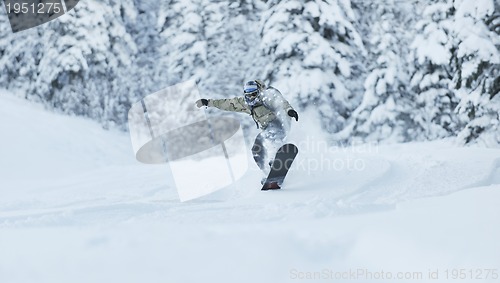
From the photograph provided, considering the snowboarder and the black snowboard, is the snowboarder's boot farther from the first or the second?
the snowboarder

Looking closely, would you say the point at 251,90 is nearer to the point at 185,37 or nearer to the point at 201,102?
the point at 201,102

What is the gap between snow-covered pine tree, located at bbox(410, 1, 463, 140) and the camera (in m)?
15.6

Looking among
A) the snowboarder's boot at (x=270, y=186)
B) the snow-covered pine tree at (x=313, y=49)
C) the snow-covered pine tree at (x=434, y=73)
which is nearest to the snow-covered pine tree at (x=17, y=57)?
the snow-covered pine tree at (x=313, y=49)

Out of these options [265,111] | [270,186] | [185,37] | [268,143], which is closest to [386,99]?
[185,37]

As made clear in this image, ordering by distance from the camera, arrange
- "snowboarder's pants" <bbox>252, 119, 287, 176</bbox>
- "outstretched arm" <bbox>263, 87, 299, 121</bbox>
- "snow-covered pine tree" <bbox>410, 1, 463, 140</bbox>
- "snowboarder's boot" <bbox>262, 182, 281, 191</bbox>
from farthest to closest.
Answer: "snow-covered pine tree" <bbox>410, 1, 463, 140</bbox>, "snowboarder's pants" <bbox>252, 119, 287, 176</bbox>, "snowboarder's boot" <bbox>262, 182, 281, 191</bbox>, "outstretched arm" <bbox>263, 87, 299, 121</bbox>

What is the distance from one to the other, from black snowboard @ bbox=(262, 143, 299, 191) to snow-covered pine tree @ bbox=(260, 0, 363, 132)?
977 centimetres

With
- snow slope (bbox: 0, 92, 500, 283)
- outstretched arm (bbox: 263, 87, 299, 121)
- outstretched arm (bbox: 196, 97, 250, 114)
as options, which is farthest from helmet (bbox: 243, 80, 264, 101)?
snow slope (bbox: 0, 92, 500, 283)

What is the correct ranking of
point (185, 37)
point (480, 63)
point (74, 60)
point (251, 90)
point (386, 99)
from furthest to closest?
point (185, 37) → point (74, 60) → point (386, 99) → point (480, 63) → point (251, 90)

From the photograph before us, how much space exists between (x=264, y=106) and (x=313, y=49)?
400 inches

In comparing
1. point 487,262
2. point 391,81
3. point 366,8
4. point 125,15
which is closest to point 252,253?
point 487,262

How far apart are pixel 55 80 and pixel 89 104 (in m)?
1.77

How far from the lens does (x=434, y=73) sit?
1709 centimetres

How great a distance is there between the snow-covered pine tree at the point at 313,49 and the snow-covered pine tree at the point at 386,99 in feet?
3.43

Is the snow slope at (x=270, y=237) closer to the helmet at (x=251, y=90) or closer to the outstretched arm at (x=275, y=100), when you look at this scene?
the outstretched arm at (x=275, y=100)
